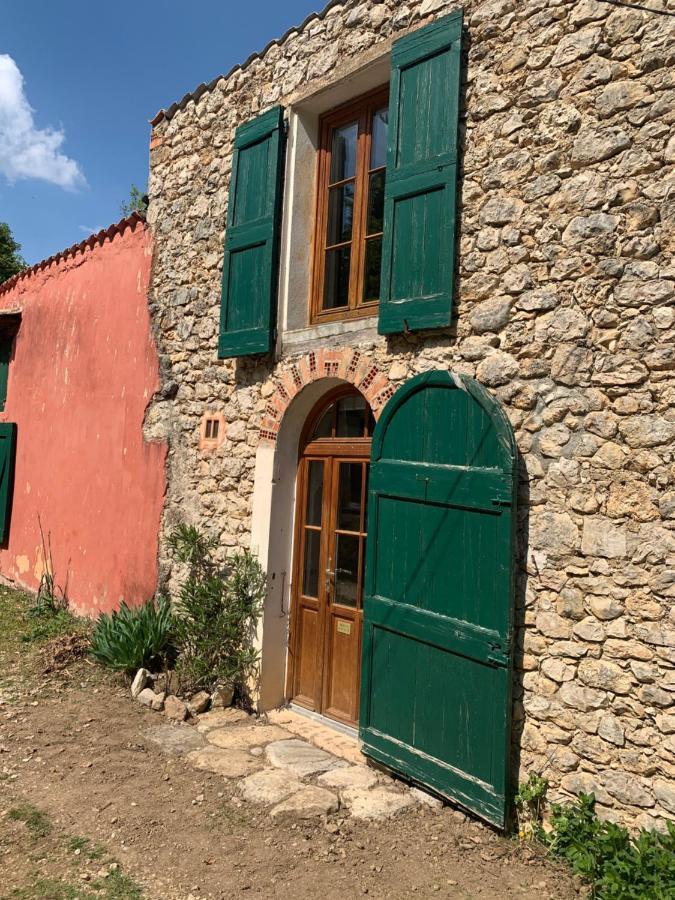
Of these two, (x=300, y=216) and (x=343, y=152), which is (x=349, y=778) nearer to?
(x=300, y=216)

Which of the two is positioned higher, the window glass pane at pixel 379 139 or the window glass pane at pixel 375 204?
the window glass pane at pixel 379 139

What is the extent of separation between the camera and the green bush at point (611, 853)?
8.70ft

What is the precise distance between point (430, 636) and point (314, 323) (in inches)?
99.6

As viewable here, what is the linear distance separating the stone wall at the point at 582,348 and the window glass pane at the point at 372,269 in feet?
2.02

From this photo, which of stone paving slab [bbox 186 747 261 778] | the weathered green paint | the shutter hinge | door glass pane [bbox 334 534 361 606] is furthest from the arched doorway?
the shutter hinge

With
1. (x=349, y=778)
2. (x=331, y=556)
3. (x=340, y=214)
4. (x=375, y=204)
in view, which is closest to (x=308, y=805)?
(x=349, y=778)

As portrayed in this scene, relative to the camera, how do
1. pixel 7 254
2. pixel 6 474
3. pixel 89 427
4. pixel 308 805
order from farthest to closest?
pixel 7 254, pixel 6 474, pixel 89 427, pixel 308 805

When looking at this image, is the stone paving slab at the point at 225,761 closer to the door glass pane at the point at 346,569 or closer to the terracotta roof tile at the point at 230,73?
the door glass pane at the point at 346,569

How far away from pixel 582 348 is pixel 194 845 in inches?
125

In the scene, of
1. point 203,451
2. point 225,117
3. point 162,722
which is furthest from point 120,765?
point 225,117

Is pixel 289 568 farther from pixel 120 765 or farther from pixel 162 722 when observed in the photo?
pixel 120 765

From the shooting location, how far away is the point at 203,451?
557cm

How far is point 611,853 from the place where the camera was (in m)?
2.88

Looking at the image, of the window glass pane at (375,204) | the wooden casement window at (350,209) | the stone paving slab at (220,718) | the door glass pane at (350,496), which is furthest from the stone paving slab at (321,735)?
the window glass pane at (375,204)
